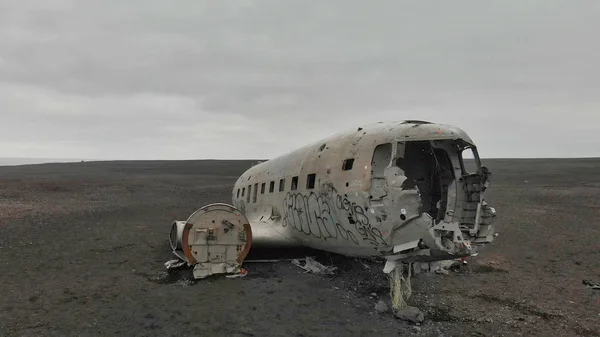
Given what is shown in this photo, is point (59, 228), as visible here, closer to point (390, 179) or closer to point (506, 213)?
point (390, 179)

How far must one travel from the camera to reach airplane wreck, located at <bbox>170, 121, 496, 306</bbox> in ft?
31.9

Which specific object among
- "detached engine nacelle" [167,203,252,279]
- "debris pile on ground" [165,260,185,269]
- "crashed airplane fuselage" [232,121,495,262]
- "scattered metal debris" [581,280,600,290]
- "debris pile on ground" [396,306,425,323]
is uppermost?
"crashed airplane fuselage" [232,121,495,262]

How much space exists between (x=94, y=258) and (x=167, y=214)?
41.9ft

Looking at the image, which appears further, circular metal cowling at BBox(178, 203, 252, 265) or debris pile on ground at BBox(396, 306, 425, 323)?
circular metal cowling at BBox(178, 203, 252, 265)

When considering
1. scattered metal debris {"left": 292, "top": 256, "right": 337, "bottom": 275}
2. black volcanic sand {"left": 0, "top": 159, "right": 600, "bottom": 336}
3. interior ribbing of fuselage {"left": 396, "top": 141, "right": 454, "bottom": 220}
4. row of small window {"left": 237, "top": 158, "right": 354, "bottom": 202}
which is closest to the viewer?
black volcanic sand {"left": 0, "top": 159, "right": 600, "bottom": 336}

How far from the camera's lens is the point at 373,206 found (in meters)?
10.1

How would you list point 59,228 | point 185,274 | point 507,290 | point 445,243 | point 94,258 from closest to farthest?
point 445,243 → point 507,290 → point 185,274 → point 94,258 → point 59,228

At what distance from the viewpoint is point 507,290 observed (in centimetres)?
1255

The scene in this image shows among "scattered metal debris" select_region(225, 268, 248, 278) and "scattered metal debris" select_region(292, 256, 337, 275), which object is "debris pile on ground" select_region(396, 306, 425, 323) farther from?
"scattered metal debris" select_region(225, 268, 248, 278)

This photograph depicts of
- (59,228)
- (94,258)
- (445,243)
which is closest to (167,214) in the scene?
(59,228)

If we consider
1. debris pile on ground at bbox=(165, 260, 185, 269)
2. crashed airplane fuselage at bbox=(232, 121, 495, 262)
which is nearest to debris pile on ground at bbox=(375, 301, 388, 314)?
crashed airplane fuselage at bbox=(232, 121, 495, 262)

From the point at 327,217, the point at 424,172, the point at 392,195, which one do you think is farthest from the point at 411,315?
the point at 424,172

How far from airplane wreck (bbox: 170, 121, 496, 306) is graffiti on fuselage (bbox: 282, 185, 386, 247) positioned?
32mm

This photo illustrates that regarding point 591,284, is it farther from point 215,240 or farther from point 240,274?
point 215,240
